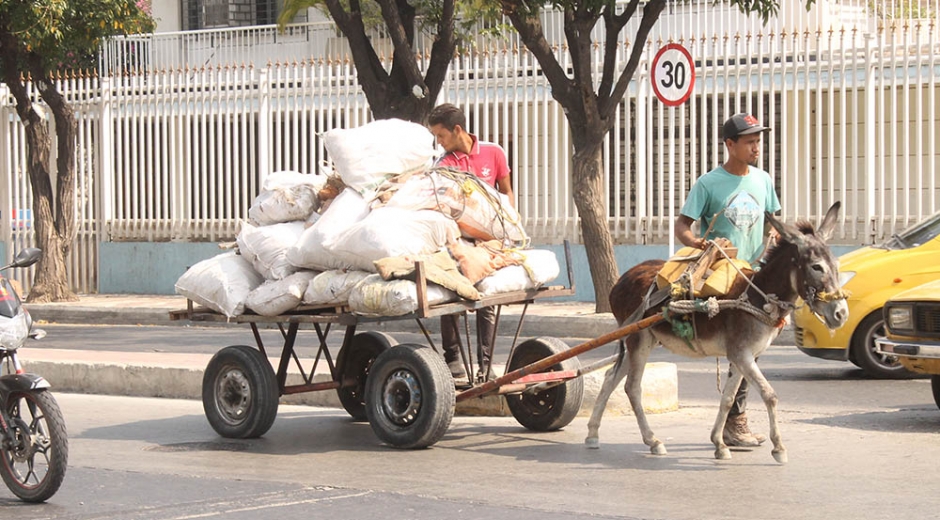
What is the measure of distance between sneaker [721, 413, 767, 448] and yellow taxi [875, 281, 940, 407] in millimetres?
1576

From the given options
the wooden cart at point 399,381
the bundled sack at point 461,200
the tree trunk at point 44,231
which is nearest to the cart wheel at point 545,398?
the wooden cart at point 399,381

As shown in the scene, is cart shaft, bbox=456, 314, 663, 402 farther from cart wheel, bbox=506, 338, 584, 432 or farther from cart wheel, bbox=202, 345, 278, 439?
cart wheel, bbox=202, 345, 278, 439

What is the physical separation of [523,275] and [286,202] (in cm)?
167

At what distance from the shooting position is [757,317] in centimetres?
781

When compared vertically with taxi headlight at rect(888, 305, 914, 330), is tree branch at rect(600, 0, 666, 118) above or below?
above

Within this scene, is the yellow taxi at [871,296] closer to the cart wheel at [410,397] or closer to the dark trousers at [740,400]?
the dark trousers at [740,400]

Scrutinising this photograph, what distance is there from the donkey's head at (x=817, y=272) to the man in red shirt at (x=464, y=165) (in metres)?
2.33

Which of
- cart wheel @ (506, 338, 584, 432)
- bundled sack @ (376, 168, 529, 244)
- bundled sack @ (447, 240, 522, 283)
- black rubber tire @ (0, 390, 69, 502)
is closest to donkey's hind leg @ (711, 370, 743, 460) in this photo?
cart wheel @ (506, 338, 584, 432)

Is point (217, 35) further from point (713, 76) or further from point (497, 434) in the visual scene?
point (497, 434)

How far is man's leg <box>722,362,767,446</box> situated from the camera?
27.7ft

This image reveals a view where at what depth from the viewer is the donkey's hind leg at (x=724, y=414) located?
26.3ft

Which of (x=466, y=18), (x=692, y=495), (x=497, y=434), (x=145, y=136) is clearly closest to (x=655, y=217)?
(x=466, y=18)

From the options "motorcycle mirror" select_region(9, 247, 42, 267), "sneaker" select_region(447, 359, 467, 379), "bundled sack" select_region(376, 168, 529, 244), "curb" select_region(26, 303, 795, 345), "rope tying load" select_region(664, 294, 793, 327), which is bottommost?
"curb" select_region(26, 303, 795, 345)

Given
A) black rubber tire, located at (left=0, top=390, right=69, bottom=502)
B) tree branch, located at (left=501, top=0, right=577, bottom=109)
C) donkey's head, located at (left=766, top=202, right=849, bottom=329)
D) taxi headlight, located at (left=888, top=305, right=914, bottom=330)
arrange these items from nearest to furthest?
black rubber tire, located at (left=0, top=390, right=69, bottom=502) → donkey's head, located at (left=766, top=202, right=849, bottom=329) → taxi headlight, located at (left=888, top=305, right=914, bottom=330) → tree branch, located at (left=501, top=0, right=577, bottom=109)
